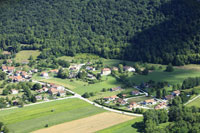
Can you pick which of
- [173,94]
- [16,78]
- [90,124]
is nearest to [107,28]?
[16,78]

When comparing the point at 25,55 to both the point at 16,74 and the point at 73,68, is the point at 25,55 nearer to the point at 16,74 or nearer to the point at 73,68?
the point at 16,74

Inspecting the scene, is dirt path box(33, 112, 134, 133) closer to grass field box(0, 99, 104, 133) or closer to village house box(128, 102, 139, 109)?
grass field box(0, 99, 104, 133)

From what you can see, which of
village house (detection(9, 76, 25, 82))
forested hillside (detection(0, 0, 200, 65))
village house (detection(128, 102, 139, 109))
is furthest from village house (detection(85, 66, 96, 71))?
village house (detection(128, 102, 139, 109))

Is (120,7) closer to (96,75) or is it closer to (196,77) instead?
(96,75)

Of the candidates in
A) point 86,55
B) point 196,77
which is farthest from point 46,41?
point 196,77

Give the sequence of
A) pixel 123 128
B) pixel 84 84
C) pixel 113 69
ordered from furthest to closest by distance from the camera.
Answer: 1. pixel 113 69
2. pixel 84 84
3. pixel 123 128

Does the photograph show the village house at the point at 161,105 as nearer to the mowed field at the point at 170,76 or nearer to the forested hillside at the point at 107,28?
the mowed field at the point at 170,76
